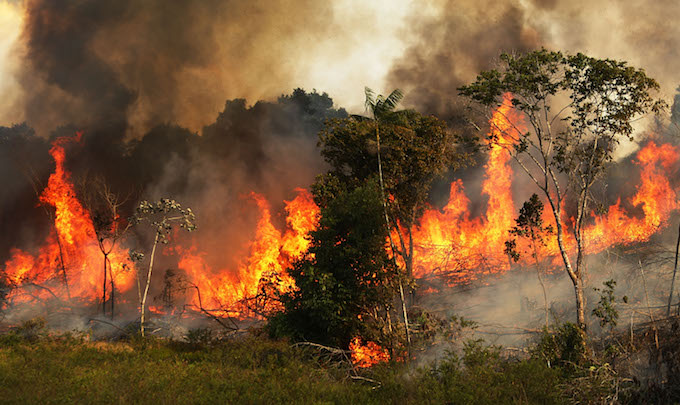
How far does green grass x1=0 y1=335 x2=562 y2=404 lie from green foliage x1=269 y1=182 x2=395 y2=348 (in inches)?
62.3

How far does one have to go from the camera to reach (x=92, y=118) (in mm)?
40906

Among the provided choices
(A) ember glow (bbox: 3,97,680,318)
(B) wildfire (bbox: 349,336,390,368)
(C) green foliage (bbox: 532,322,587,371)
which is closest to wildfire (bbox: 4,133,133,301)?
(A) ember glow (bbox: 3,97,680,318)

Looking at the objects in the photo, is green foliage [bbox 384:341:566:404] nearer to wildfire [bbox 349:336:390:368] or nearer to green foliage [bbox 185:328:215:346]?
wildfire [bbox 349:336:390:368]

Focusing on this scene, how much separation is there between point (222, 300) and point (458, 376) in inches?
1017

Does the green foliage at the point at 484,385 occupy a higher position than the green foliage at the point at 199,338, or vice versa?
the green foliage at the point at 199,338

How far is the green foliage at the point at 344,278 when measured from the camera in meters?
16.4

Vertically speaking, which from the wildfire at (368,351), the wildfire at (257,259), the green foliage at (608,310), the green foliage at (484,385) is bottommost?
the green foliage at (484,385)

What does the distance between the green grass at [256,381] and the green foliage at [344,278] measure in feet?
5.19

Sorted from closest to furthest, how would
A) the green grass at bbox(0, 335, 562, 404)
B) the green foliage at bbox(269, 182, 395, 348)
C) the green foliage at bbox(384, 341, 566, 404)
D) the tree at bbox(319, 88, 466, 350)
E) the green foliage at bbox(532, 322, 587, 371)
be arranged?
1. the green foliage at bbox(384, 341, 566, 404)
2. the green grass at bbox(0, 335, 562, 404)
3. the green foliage at bbox(532, 322, 587, 371)
4. the green foliage at bbox(269, 182, 395, 348)
5. the tree at bbox(319, 88, 466, 350)

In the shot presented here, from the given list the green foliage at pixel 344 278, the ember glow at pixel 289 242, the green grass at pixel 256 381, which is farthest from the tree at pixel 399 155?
the green grass at pixel 256 381

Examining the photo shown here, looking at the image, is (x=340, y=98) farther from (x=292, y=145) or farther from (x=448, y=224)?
(x=448, y=224)

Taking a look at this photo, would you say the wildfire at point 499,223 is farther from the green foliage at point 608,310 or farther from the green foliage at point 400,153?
the green foliage at point 608,310

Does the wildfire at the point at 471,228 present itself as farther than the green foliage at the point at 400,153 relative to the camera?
Yes

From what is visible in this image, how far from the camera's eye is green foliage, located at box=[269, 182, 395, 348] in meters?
16.4
